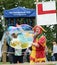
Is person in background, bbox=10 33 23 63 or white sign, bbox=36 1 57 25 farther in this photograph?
white sign, bbox=36 1 57 25

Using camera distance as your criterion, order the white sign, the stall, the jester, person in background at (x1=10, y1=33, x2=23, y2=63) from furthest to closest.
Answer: the stall < the white sign < person in background at (x1=10, y1=33, x2=23, y2=63) < the jester

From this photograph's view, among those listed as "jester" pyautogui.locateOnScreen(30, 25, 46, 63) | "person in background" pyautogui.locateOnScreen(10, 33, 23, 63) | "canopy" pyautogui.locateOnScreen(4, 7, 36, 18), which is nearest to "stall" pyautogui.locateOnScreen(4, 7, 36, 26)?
"canopy" pyautogui.locateOnScreen(4, 7, 36, 18)

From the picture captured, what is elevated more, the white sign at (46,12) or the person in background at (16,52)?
the white sign at (46,12)

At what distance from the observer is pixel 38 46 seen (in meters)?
11.2

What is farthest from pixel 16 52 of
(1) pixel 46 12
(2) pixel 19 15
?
(2) pixel 19 15

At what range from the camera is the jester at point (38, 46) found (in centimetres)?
1114

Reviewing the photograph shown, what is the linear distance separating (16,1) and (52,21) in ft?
62.1

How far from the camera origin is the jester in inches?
439

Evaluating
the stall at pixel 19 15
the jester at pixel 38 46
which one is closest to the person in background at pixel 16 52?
the jester at pixel 38 46

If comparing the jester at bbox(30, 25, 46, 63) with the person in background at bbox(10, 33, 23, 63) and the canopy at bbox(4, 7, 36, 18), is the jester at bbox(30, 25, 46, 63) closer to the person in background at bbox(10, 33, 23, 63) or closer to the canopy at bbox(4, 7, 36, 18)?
the person in background at bbox(10, 33, 23, 63)

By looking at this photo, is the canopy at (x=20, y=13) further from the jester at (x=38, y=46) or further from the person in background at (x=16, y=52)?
the jester at (x=38, y=46)

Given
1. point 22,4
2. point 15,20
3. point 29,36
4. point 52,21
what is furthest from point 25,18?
point 22,4

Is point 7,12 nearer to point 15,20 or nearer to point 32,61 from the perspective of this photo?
point 15,20

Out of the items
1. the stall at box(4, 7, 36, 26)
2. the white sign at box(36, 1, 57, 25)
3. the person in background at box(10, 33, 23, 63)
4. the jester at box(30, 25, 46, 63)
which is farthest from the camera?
the stall at box(4, 7, 36, 26)
